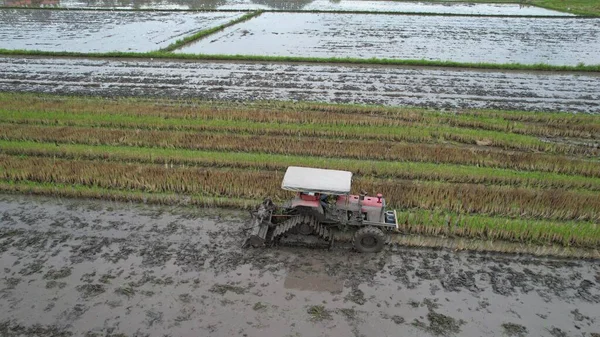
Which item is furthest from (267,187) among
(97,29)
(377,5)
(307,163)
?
Result: (377,5)

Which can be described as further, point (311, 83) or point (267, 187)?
point (311, 83)

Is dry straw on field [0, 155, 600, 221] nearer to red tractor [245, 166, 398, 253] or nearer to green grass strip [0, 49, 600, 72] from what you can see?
red tractor [245, 166, 398, 253]

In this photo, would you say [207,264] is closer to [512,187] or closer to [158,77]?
[512,187]

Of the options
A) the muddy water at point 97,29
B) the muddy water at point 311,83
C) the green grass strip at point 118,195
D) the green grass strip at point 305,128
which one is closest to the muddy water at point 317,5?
the muddy water at point 97,29

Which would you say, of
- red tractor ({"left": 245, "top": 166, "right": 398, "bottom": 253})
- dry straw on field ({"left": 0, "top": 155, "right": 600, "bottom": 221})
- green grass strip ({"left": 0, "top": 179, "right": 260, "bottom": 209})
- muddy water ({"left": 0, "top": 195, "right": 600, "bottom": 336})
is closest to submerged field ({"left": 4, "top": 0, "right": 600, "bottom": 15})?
dry straw on field ({"left": 0, "top": 155, "right": 600, "bottom": 221})

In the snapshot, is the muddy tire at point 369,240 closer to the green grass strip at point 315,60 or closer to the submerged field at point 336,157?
the submerged field at point 336,157

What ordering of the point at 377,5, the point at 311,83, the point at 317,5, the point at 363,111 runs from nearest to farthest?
the point at 363,111 < the point at 311,83 < the point at 377,5 < the point at 317,5

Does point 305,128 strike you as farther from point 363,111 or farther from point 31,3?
point 31,3

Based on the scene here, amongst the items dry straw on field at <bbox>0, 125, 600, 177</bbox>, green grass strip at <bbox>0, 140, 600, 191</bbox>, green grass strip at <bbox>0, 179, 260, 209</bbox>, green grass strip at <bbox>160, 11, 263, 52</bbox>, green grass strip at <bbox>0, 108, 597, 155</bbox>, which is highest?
green grass strip at <bbox>160, 11, 263, 52</bbox>
